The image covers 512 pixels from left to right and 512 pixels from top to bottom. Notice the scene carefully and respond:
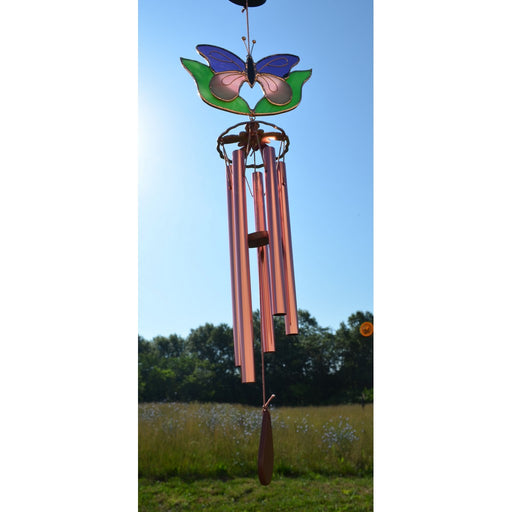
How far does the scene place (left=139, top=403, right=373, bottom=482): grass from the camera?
7.84ft

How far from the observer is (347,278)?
2492mm

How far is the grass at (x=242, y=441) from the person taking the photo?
7.84ft

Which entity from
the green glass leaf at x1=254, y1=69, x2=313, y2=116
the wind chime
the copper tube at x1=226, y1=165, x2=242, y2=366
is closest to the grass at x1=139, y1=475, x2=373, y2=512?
the wind chime

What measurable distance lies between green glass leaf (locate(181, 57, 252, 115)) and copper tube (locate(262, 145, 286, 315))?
0.16 metres

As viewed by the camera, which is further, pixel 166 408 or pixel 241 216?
pixel 166 408

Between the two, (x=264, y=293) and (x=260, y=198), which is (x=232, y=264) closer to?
(x=264, y=293)

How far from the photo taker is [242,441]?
95.8 inches

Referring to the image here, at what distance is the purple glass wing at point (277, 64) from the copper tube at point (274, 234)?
27cm

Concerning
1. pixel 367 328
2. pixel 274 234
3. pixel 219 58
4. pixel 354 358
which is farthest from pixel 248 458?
pixel 219 58

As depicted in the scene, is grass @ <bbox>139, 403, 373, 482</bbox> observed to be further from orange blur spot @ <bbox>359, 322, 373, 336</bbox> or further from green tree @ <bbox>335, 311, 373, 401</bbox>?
orange blur spot @ <bbox>359, 322, 373, 336</bbox>

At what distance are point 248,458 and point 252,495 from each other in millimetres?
156
